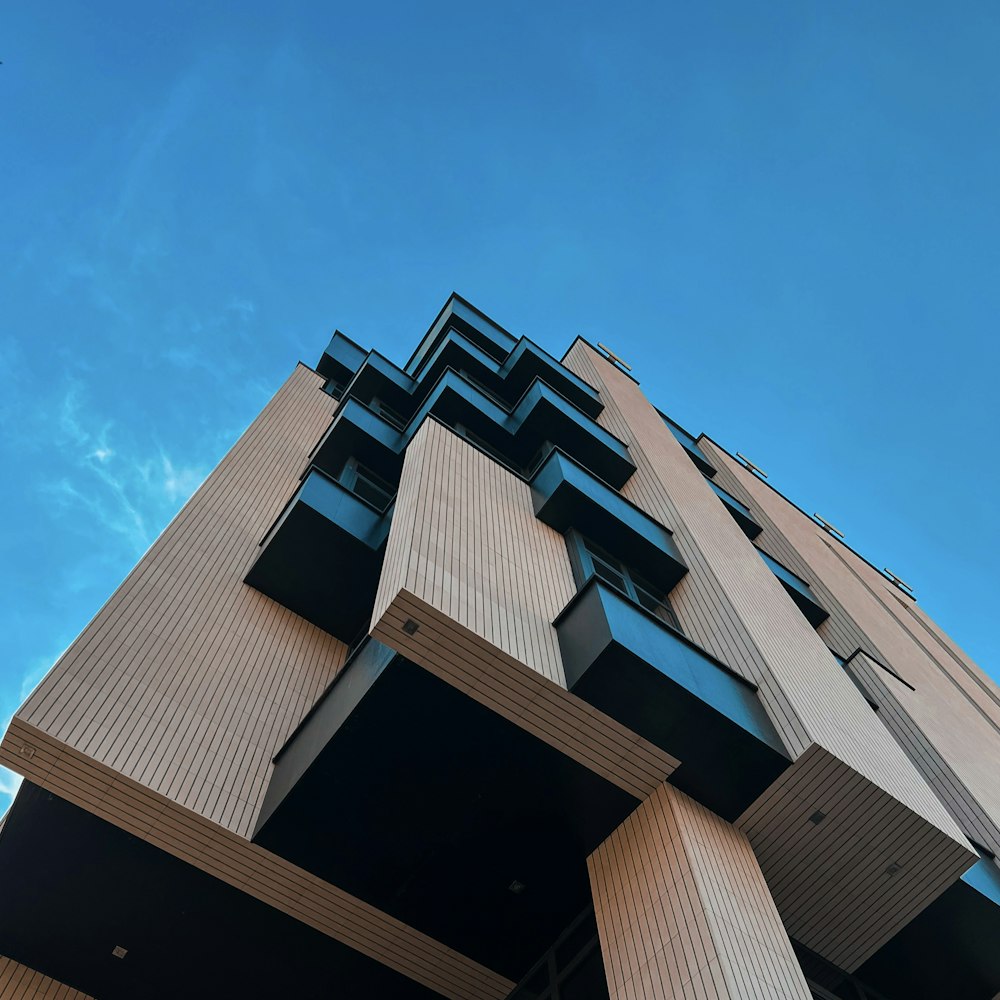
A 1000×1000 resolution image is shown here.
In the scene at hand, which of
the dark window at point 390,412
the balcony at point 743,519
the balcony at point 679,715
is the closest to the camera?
the balcony at point 679,715

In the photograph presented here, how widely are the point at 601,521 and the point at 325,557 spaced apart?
5477 millimetres

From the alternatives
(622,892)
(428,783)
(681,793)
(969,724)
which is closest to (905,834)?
(681,793)

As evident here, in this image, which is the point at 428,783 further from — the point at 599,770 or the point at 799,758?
the point at 799,758

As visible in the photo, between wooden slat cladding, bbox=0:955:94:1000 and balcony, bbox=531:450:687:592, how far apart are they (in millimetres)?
10604

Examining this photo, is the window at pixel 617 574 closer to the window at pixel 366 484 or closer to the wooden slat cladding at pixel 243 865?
the window at pixel 366 484

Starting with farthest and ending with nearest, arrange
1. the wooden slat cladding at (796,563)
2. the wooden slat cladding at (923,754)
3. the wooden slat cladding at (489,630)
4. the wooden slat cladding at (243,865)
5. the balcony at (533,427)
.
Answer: the wooden slat cladding at (796,563) → the balcony at (533,427) → the wooden slat cladding at (923,754) → the wooden slat cladding at (243,865) → the wooden slat cladding at (489,630)

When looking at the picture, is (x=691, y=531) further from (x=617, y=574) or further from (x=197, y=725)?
(x=197, y=725)

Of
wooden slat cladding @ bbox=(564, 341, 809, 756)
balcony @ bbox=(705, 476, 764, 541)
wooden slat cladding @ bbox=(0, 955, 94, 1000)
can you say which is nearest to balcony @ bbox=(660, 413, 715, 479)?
balcony @ bbox=(705, 476, 764, 541)

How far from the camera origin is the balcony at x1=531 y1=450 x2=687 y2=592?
52.7 ft

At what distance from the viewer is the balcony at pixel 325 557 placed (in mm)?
16141

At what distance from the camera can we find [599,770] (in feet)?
35.9

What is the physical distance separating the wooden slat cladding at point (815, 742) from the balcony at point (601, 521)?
0.44m

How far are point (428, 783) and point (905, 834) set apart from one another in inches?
250

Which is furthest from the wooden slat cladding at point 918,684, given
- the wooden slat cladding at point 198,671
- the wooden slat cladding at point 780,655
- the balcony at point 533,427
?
the wooden slat cladding at point 198,671
